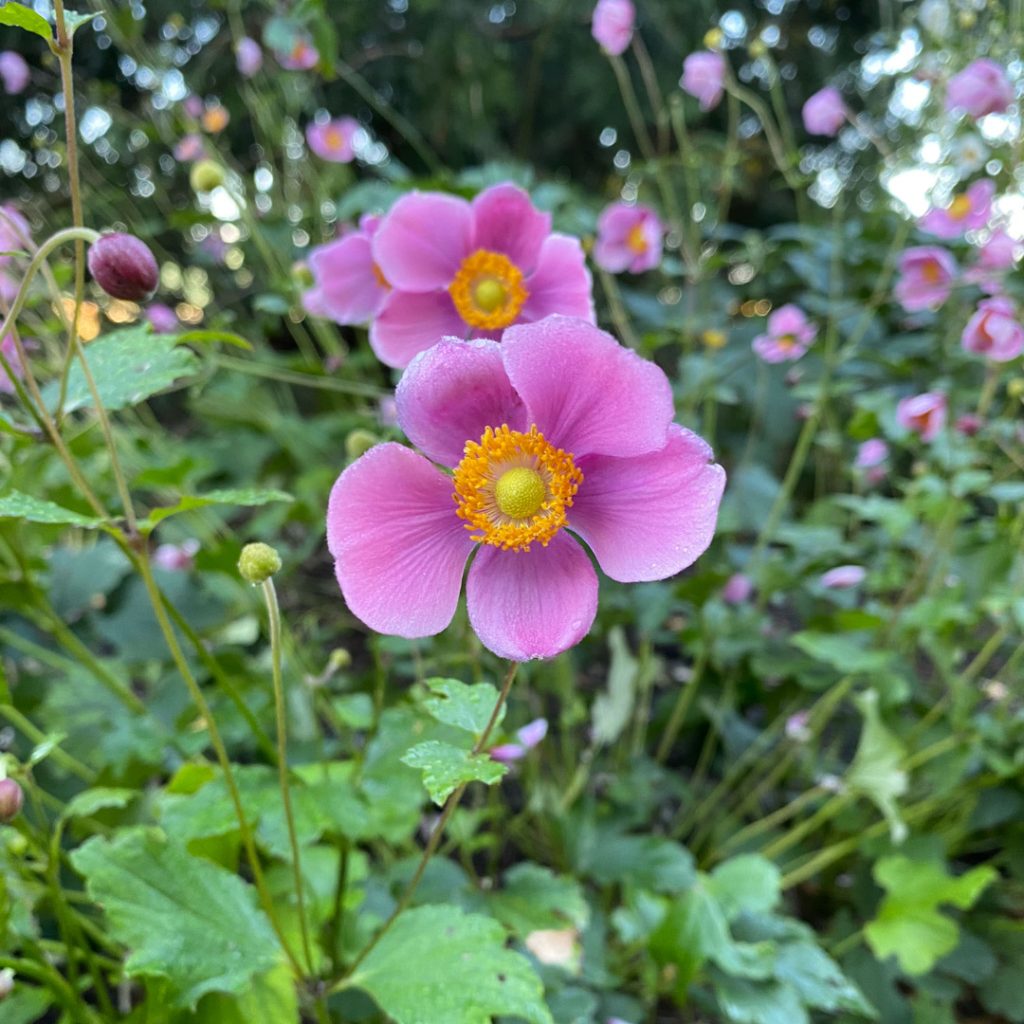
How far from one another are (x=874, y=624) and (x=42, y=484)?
51.3 inches

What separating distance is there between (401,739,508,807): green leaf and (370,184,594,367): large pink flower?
0.36 metres

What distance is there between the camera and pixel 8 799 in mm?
544

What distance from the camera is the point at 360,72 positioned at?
7.57 feet

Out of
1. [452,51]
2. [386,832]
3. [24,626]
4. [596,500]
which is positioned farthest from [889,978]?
[452,51]

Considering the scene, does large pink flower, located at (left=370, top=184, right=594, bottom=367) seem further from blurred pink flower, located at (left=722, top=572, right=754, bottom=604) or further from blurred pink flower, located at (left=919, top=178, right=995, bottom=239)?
blurred pink flower, located at (left=919, top=178, right=995, bottom=239)

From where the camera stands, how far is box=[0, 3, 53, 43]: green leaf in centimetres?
41

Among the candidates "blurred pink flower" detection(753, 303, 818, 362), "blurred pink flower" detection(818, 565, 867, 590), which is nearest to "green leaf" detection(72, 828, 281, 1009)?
"blurred pink flower" detection(818, 565, 867, 590)

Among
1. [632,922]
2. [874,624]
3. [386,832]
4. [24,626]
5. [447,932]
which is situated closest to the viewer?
[447,932]

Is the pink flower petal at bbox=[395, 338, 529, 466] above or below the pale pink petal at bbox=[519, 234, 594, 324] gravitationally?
below

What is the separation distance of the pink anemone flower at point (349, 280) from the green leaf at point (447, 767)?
50cm

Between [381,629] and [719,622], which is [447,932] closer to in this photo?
[381,629]

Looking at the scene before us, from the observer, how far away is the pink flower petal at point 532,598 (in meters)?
0.47

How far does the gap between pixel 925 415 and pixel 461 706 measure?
927mm

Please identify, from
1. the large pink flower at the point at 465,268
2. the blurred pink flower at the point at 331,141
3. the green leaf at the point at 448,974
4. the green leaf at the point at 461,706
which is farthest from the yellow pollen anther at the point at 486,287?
the blurred pink flower at the point at 331,141
